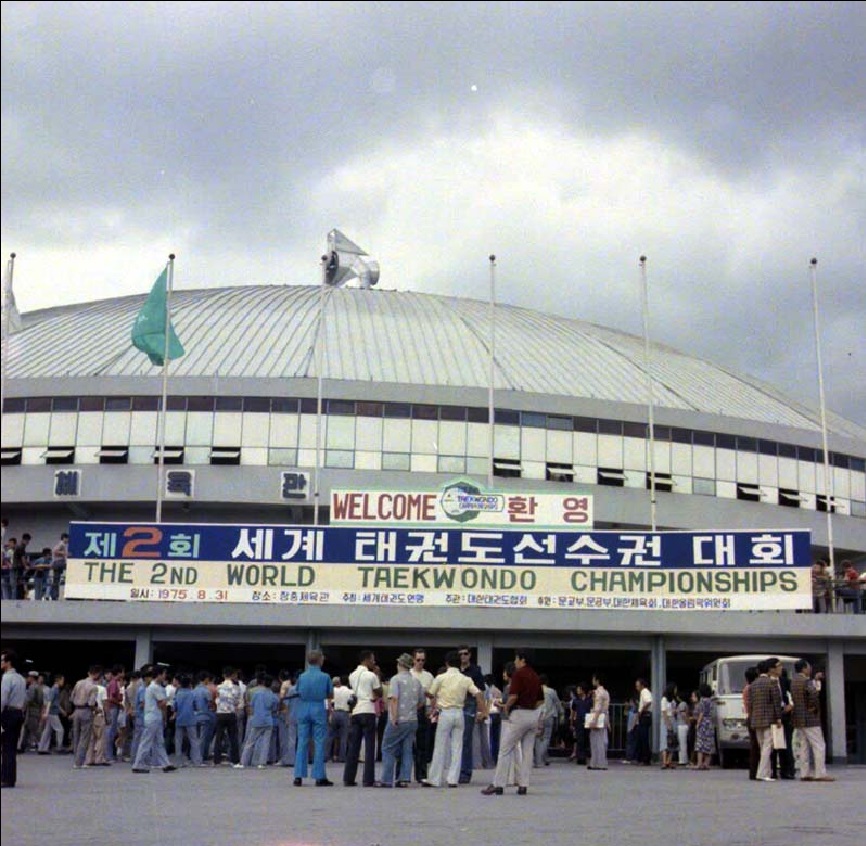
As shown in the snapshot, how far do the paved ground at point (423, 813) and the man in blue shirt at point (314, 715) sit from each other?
586mm

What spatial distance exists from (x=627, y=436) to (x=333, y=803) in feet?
101

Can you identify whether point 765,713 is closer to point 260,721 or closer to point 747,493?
point 260,721

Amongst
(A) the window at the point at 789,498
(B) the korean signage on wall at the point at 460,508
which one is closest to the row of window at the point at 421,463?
(A) the window at the point at 789,498

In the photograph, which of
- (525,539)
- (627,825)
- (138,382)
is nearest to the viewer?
(627,825)

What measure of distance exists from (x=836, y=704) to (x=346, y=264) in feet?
94.9

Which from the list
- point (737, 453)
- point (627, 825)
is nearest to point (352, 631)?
point (737, 453)

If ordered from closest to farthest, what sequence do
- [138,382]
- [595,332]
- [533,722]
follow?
1. [533,722]
2. [138,382]
3. [595,332]

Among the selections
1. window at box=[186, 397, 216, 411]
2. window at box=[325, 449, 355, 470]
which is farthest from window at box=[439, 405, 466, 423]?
window at box=[186, 397, 216, 411]

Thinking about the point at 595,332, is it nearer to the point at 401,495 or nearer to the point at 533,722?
the point at 401,495

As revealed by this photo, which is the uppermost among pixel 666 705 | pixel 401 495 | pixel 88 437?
pixel 88 437

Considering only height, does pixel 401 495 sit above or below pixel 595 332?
below

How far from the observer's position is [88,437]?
4369 cm

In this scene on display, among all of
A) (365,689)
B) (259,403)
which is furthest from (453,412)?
(365,689)

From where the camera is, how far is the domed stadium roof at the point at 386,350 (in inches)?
1807
